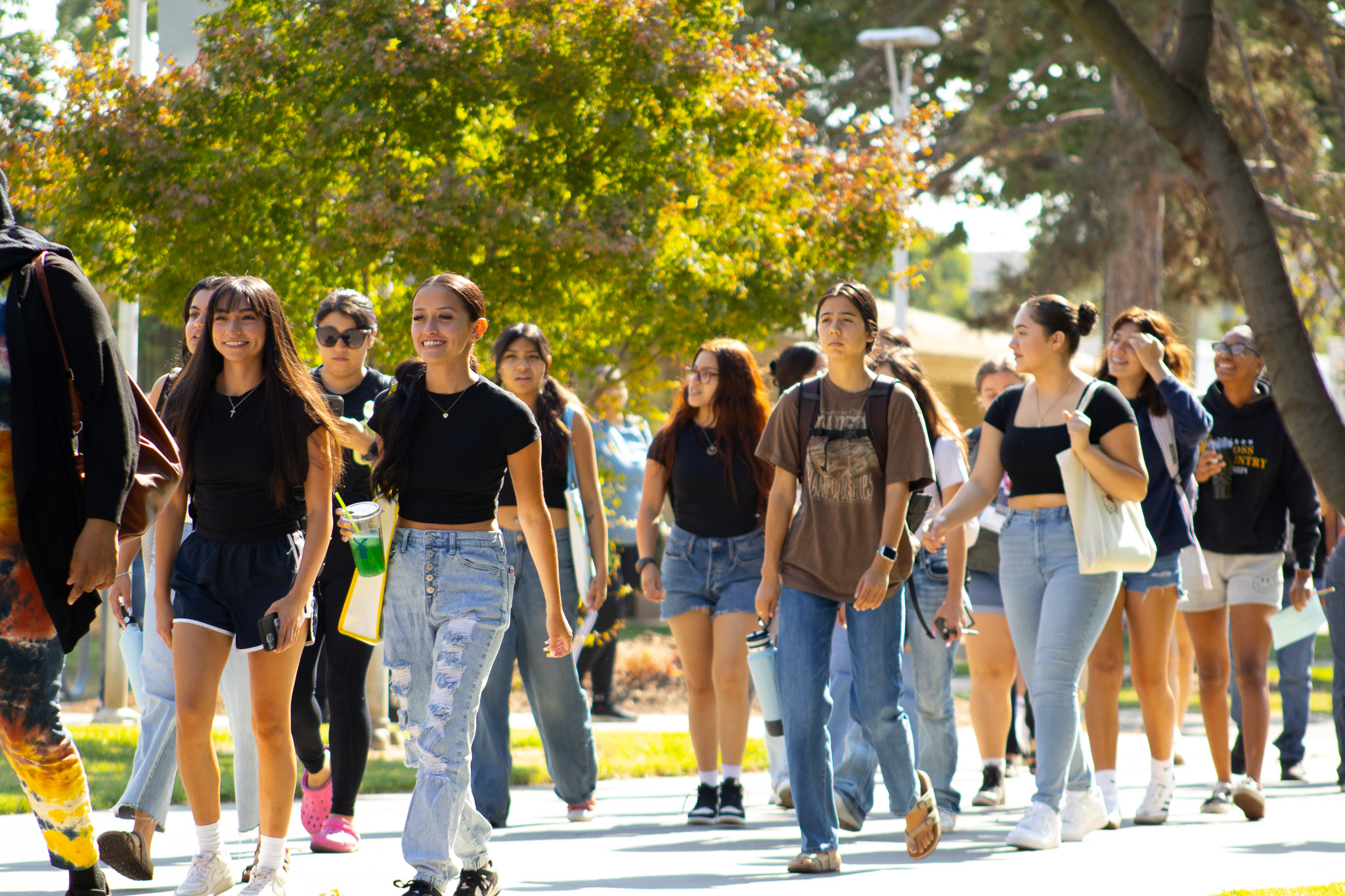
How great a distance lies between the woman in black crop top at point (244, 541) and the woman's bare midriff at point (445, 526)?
0.25m

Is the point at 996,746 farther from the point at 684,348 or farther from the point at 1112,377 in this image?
the point at 684,348

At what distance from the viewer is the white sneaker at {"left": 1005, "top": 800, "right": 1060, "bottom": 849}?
6.36m

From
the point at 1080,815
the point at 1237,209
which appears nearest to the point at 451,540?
the point at 1237,209

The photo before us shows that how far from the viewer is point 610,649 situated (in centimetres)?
1241

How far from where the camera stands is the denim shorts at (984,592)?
7.95m

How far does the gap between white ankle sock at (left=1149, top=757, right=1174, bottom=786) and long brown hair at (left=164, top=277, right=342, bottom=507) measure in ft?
13.9

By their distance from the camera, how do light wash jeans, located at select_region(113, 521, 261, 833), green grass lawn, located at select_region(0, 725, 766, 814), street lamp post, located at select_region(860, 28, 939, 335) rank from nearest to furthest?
light wash jeans, located at select_region(113, 521, 261, 833) → green grass lawn, located at select_region(0, 725, 766, 814) → street lamp post, located at select_region(860, 28, 939, 335)

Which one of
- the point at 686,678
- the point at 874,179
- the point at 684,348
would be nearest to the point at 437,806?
the point at 686,678

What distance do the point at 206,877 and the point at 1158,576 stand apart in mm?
4344

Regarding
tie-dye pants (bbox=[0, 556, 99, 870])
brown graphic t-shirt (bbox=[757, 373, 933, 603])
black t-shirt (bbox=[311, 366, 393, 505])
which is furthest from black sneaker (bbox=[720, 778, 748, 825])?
tie-dye pants (bbox=[0, 556, 99, 870])

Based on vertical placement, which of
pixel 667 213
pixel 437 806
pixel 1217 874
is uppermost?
pixel 667 213

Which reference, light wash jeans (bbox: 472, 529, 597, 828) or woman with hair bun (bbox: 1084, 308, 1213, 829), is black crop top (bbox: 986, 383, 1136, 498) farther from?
light wash jeans (bbox: 472, 529, 597, 828)

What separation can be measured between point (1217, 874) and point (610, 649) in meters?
7.09

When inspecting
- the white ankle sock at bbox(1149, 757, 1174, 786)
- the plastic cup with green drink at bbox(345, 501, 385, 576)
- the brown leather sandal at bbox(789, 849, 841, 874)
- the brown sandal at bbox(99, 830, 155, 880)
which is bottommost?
the brown leather sandal at bbox(789, 849, 841, 874)
